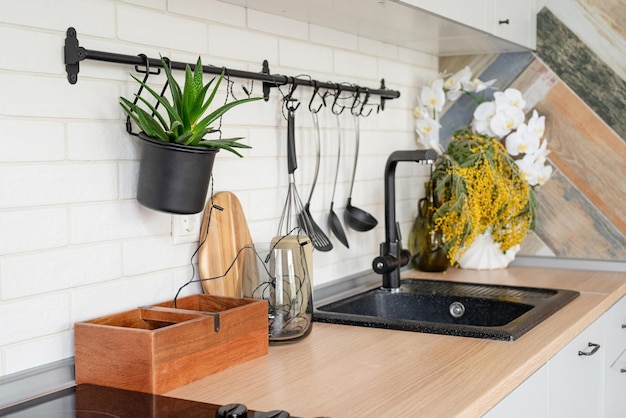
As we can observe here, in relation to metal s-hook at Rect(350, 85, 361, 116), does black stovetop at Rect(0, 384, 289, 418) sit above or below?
below

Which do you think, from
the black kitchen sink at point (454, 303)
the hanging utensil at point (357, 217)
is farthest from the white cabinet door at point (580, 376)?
the hanging utensil at point (357, 217)

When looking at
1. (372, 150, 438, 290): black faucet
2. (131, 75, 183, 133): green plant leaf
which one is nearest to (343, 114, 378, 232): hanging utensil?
(372, 150, 438, 290): black faucet

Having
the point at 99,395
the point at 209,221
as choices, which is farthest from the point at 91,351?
the point at 209,221

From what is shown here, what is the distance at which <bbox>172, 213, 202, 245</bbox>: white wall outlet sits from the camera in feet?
5.46

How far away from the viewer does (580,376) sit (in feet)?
6.20

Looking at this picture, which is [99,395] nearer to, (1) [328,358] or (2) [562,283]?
(1) [328,358]

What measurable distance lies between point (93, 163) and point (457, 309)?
112cm

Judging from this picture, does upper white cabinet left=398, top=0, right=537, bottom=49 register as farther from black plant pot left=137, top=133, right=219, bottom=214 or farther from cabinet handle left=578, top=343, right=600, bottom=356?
cabinet handle left=578, top=343, right=600, bottom=356

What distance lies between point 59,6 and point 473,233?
1444 mm

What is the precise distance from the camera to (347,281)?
2312mm

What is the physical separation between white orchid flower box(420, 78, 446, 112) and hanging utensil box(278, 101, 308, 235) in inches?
29.5

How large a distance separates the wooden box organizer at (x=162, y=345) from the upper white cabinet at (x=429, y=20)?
75 cm

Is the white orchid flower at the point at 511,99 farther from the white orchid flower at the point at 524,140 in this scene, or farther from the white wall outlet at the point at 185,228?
the white wall outlet at the point at 185,228

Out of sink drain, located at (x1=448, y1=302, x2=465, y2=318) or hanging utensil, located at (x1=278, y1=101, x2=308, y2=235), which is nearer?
hanging utensil, located at (x1=278, y1=101, x2=308, y2=235)
